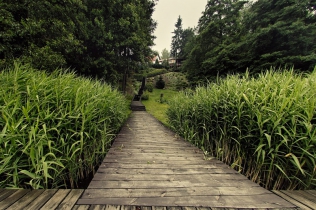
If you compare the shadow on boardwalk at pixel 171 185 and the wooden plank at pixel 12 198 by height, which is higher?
the wooden plank at pixel 12 198

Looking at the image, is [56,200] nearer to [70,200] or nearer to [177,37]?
[70,200]

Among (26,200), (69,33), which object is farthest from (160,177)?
(69,33)

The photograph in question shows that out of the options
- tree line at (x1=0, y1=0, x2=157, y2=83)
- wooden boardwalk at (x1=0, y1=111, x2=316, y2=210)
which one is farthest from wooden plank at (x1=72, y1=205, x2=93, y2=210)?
tree line at (x1=0, y1=0, x2=157, y2=83)

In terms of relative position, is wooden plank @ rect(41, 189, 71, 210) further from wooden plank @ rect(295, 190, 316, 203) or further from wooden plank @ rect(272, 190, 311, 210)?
wooden plank @ rect(295, 190, 316, 203)

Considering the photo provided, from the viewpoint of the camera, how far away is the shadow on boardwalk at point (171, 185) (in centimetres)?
113

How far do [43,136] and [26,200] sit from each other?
590mm

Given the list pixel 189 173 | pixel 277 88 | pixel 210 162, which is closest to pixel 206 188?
pixel 189 173

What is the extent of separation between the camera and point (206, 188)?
132 cm

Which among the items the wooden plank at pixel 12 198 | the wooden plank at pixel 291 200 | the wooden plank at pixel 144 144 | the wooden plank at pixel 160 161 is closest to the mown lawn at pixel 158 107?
the wooden plank at pixel 144 144

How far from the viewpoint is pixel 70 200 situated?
1.12 meters

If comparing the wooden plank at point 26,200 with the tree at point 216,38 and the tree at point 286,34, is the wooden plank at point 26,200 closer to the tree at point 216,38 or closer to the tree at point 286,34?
the tree at point 286,34

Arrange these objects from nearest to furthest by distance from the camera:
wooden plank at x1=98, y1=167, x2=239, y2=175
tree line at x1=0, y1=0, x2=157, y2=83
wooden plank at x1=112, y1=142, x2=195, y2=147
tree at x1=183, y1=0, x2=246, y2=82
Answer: wooden plank at x1=98, y1=167, x2=239, y2=175, wooden plank at x1=112, y1=142, x2=195, y2=147, tree line at x1=0, y1=0, x2=157, y2=83, tree at x1=183, y1=0, x2=246, y2=82

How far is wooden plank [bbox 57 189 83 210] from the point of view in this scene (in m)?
1.06

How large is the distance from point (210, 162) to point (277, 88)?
1.65 metres
